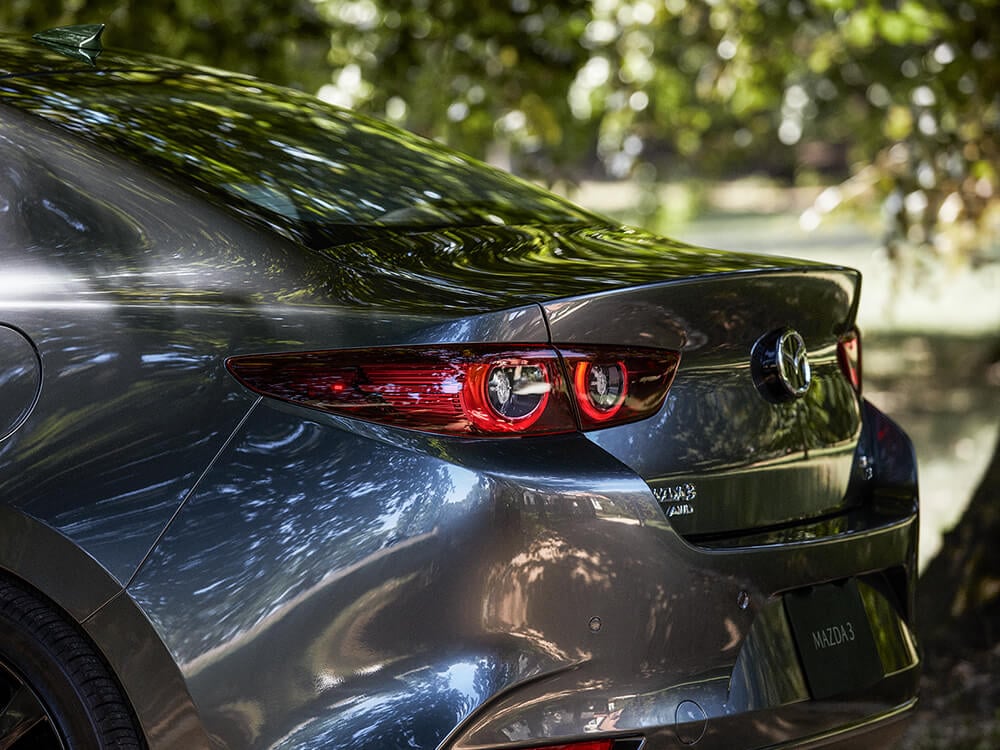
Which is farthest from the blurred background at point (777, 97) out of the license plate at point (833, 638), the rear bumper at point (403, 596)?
the rear bumper at point (403, 596)

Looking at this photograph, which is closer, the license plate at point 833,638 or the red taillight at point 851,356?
the license plate at point 833,638

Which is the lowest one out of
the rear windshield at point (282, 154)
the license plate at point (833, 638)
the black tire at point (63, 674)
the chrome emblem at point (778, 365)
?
the black tire at point (63, 674)

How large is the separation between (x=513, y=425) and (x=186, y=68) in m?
1.51

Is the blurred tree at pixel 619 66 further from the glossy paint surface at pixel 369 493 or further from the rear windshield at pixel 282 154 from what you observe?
the glossy paint surface at pixel 369 493

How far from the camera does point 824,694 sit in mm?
2510

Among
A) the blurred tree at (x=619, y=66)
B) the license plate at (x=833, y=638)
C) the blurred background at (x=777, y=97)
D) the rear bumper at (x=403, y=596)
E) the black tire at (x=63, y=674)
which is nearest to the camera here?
the rear bumper at (x=403, y=596)

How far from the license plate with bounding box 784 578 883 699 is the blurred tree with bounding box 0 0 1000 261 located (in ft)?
14.4

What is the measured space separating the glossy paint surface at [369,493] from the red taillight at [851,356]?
250 millimetres

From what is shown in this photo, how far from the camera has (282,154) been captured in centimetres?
284

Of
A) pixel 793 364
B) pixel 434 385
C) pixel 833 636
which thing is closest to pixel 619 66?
pixel 793 364

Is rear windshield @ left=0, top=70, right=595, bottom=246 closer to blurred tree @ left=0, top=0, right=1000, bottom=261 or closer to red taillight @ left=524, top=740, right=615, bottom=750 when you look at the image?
red taillight @ left=524, top=740, right=615, bottom=750

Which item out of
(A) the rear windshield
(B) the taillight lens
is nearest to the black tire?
(A) the rear windshield

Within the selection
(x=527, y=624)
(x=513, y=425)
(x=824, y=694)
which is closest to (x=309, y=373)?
(x=513, y=425)

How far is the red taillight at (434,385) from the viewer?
7.25ft
